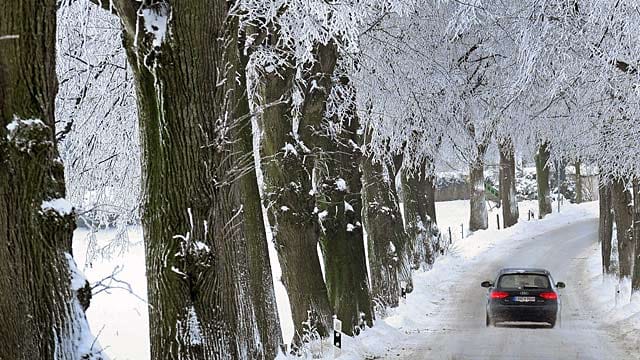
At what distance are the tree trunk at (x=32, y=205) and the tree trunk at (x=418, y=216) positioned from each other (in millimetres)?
25402

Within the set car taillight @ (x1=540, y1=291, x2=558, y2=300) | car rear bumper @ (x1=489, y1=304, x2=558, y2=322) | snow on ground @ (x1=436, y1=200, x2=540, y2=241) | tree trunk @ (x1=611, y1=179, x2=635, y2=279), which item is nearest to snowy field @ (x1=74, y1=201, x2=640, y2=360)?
car rear bumper @ (x1=489, y1=304, x2=558, y2=322)

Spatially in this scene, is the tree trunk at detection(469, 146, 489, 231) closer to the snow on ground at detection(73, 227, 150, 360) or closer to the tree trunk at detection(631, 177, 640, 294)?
the snow on ground at detection(73, 227, 150, 360)

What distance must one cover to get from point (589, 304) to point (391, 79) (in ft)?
35.9

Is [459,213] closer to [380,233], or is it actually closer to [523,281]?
[380,233]

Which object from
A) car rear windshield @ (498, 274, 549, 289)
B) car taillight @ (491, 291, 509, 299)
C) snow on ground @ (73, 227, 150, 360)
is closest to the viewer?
car taillight @ (491, 291, 509, 299)

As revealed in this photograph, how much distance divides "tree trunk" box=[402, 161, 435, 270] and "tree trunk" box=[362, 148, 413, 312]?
626cm

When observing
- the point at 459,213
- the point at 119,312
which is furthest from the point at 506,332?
the point at 459,213

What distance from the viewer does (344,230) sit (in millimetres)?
17375

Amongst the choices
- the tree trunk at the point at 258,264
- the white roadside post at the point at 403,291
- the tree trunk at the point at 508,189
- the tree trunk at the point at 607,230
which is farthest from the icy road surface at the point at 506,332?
the tree trunk at the point at 508,189

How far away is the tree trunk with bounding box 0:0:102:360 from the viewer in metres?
5.52

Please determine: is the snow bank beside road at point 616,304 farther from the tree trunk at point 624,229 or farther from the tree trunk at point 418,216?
the tree trunk at point 418,216

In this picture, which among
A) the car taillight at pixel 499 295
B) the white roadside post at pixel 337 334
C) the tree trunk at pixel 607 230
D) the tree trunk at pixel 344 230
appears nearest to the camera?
the white roadside post at pixel 337 334

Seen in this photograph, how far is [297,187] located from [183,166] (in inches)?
252

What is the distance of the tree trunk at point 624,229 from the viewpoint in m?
25.8
